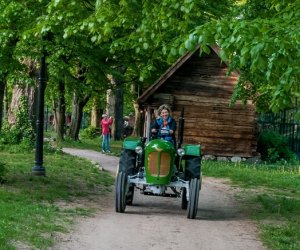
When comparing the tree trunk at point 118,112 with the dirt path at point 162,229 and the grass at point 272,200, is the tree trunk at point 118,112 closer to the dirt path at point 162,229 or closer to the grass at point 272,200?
the grass at point 272,200

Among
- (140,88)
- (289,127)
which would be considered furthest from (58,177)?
(140,88)

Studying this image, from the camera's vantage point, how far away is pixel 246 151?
25891 millimetres

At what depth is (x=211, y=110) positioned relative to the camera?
25.8m

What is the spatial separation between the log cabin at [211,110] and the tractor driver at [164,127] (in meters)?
14.3

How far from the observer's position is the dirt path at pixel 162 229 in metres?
8.18

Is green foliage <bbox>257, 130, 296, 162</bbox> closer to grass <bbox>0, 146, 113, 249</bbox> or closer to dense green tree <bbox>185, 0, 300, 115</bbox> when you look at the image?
grass <bbox>0, 146, 113, 249</bbox>

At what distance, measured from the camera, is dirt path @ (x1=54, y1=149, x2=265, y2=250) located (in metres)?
8.18

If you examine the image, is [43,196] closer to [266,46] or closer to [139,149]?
[139,149]

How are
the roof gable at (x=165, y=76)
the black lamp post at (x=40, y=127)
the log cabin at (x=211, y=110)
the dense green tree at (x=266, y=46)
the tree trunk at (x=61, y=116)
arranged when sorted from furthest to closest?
the tree trunk at (x=61, y=116), the log cabin at (x=211, y=110), the roof gable at (x=165, y=76), the black lamp post at (x=40, y=127), the dense green tree at (x=266, y=46)

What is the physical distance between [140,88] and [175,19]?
29394 mm

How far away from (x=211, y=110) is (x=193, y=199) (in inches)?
620

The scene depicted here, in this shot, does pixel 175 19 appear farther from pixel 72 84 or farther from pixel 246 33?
pixel 72 84

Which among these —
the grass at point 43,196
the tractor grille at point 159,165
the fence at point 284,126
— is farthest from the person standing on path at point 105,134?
the tractor grille at point 159,165

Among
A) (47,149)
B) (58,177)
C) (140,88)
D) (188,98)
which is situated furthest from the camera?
(140,88)
